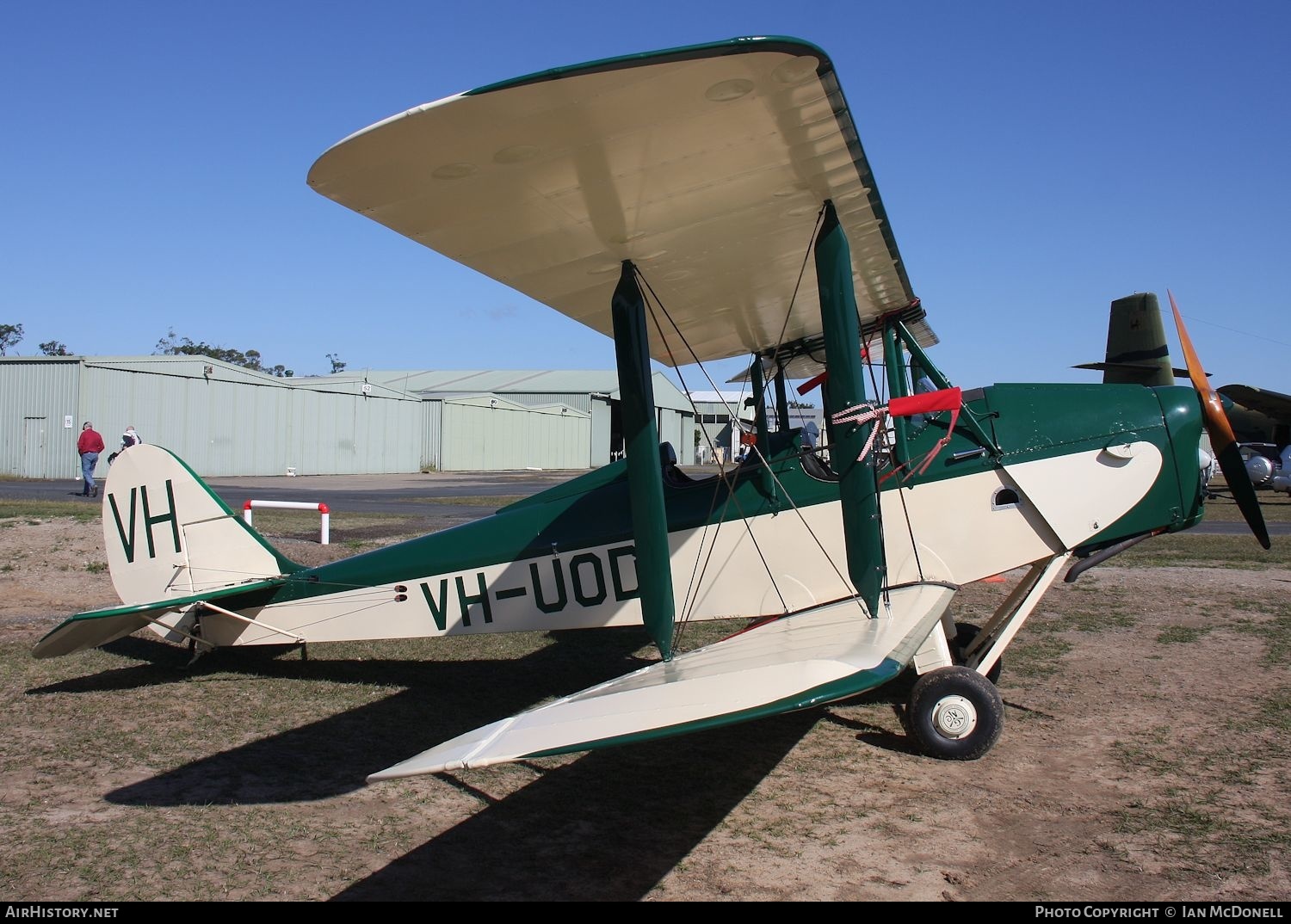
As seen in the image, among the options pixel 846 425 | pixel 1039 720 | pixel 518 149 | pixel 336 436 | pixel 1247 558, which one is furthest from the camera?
pixel 336 436

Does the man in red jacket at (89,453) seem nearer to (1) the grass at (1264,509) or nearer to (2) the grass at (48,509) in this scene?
(2) the grass at (48,509)

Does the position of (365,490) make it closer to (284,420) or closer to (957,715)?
(284,420)

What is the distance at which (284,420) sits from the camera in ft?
119

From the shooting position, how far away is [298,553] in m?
11.6

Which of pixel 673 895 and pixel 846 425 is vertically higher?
pixel 846 425

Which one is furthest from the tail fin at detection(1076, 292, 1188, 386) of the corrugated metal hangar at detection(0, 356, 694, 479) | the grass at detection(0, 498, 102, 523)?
the grass at detection(0, 498, 102, 523)

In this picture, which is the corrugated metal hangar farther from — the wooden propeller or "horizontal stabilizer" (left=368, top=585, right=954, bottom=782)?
"horizontal stabilizer" (left=368, top=585, right=954, bottom=782)

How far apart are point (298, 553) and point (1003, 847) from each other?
31.7ft

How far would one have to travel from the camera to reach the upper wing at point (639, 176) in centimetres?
336

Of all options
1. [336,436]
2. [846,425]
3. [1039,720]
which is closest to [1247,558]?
[1039,720]

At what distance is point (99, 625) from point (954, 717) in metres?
5.25

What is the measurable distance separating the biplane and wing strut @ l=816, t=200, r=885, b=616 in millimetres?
14

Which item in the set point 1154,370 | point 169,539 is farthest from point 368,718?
point 1154,370

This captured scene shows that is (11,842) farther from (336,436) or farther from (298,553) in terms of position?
(336,436)
